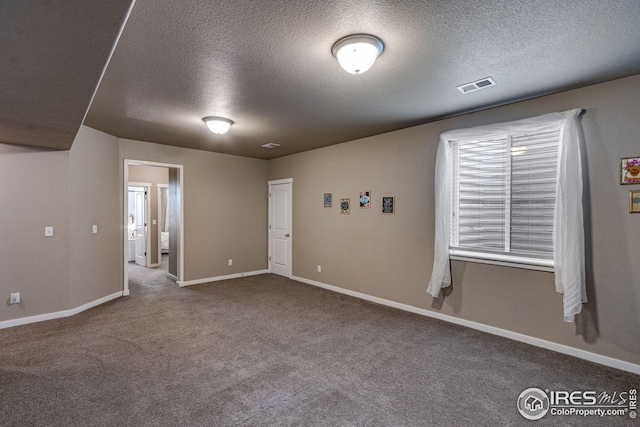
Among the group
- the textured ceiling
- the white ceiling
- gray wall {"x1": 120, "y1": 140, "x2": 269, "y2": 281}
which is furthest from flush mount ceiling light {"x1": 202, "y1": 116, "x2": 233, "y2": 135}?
gray wall {"x1": 120, "y1": 140, "x2": 269, "y2": 281}

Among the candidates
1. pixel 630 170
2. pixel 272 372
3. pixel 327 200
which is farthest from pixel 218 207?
pixel 630 170

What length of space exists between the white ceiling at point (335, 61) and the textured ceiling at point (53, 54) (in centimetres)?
4

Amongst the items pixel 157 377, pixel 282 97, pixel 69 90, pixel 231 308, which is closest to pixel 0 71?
pixel 69 90

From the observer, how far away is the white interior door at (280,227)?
21.1ft

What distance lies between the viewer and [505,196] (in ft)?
11.5

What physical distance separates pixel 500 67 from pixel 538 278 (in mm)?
2116

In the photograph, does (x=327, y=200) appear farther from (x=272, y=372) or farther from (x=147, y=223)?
(x=147, y=223)

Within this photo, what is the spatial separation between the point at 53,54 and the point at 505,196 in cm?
401

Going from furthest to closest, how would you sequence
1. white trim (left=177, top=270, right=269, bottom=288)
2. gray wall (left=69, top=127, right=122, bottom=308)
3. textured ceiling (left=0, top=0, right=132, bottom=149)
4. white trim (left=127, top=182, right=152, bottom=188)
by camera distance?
white trim (left=127, top=182, right=152, bottom=188), white trim (left=177, top=270, right=269, bottom=288), gray wall (left=69, top=127, right=122, bottom=308), textured ceiling (left=0, top=0, right=132, bottom=149)

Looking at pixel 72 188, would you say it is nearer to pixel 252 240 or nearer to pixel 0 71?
pixel 0 71

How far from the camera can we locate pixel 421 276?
13.8 feet

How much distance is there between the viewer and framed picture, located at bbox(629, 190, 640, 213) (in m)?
2.68

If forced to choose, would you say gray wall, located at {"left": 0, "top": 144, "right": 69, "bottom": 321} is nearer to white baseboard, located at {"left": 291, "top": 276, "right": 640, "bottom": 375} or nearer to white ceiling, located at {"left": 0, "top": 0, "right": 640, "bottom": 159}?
white ceiling, located at {"left": 0, "top": 0, "right": 640, "bottom": 159}

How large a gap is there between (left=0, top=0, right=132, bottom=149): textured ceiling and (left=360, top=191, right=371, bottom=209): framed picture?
3604mm
